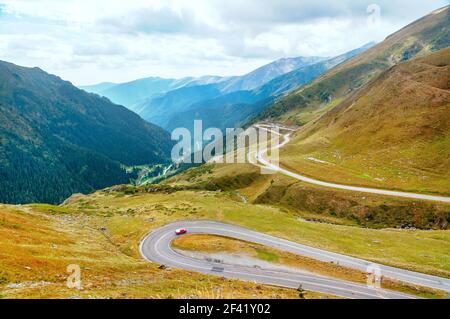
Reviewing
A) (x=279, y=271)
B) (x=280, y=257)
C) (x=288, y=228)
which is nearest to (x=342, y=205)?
(x=288, y=228)

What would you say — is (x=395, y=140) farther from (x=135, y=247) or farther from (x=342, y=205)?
(x=135, y=247)

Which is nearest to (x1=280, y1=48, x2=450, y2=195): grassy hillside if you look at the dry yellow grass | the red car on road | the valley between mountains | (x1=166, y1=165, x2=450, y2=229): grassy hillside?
the valley between mountains

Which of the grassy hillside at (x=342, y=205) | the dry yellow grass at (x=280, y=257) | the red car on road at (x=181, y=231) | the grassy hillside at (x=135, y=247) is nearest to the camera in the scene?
the grassy hillside at (x=135, y=247)

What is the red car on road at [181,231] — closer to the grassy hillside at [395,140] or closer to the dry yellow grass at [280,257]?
the dry yellow grass at [280,257]

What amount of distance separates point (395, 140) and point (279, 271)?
106m

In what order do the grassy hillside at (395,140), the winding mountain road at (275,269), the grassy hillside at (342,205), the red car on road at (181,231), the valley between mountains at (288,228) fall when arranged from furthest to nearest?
the grassy hillside at (395,140) < the grassy hillside at (342,205) < the red car on road at (181,231) < the winding mountain road at (275,269) < the valley between mountains at (288,228)

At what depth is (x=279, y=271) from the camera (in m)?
62.5

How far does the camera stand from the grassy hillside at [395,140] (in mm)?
119688

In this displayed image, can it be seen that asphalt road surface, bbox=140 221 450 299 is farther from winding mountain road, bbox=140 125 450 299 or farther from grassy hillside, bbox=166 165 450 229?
grassy hillside, bbox=166 165 450 229

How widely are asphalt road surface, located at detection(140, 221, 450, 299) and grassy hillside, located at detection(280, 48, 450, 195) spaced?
2195 inches

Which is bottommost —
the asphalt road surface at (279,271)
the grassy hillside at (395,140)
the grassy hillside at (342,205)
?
the asphalt road surface at (279,271)

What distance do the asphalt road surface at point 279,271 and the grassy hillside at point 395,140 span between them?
183ft

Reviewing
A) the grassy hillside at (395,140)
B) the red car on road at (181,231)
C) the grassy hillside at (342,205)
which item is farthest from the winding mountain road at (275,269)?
the grassy hillside at (395,140)
